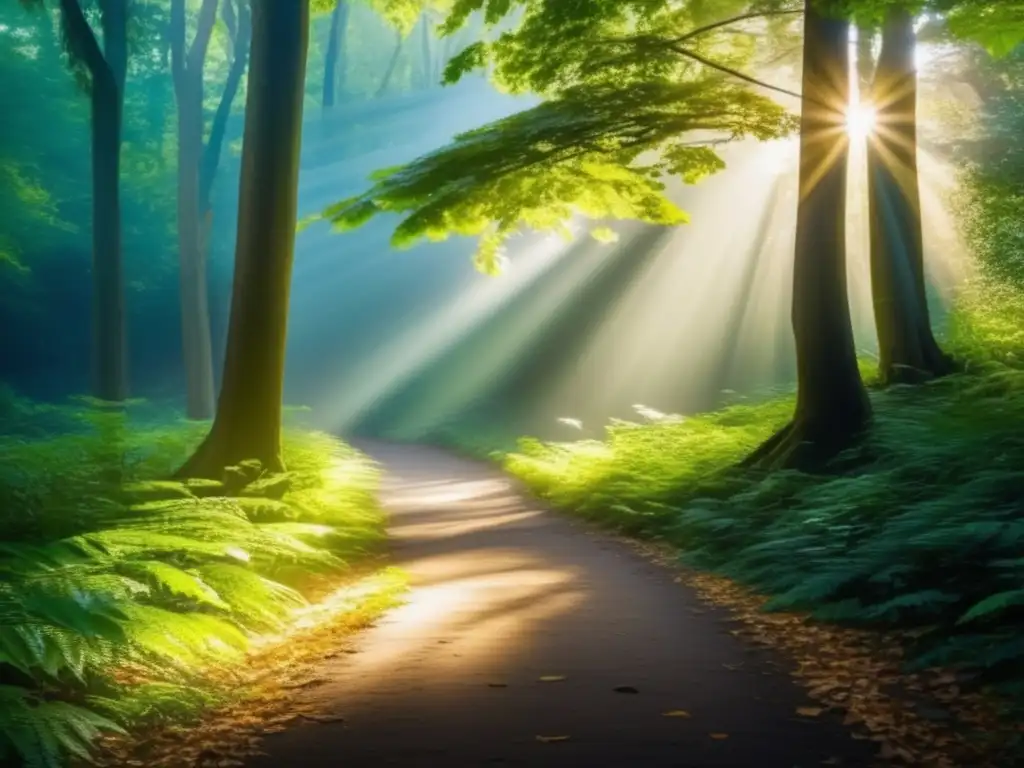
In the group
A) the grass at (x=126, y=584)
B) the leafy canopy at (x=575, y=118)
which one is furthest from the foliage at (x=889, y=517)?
the leafy canopy at (x=575, y=118)

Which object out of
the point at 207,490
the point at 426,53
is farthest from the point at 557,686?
the point at 426,53

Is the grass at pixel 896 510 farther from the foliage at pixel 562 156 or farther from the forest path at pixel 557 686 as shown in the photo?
the foliage at pixel 562 156

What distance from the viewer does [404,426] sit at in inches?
1460

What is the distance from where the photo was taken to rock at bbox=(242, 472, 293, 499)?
986cm

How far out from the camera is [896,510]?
7.46 m

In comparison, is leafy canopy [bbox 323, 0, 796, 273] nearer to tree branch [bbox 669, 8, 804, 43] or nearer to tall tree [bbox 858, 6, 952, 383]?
tree branch [bbox 669, 8, 804, 43]

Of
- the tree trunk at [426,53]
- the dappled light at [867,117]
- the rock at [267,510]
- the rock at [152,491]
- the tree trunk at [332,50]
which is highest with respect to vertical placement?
the tree trunk at [426,53]

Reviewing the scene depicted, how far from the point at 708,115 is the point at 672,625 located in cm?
632

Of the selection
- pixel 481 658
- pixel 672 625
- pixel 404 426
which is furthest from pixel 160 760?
pixel 404 426

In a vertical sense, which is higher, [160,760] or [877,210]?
[877,210]

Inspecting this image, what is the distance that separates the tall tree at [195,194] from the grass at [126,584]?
13160mm

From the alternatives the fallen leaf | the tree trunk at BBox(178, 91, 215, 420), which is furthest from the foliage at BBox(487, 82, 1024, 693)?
the tree trunk at BBox(178, 91, 215, 420)

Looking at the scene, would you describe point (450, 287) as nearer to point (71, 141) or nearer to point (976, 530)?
point (71, 141)

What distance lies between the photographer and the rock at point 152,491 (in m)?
7.56
